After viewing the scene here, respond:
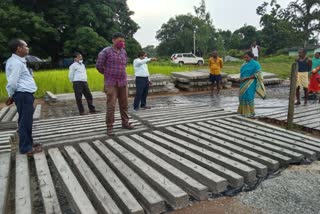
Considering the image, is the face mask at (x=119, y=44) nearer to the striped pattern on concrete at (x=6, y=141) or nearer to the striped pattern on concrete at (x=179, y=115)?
the striped pattern on concrete at (x=179, y=115)

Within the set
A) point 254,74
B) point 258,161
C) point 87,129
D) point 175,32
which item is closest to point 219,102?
point 254,74

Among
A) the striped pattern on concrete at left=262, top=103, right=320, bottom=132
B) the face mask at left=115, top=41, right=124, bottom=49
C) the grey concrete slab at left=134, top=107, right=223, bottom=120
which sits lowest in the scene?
the striped pattern on concrete at left=262, top=103, right=320, bottom=132

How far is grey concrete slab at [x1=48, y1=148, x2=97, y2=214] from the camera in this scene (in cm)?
282

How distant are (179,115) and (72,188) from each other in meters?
3.85

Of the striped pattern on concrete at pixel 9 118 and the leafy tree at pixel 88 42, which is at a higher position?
the leafy tree at pixel 88 42

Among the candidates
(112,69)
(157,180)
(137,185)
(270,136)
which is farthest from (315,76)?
(137,185)

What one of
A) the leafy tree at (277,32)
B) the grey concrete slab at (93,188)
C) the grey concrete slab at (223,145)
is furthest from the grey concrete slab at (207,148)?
the leafy tree at (277,32)

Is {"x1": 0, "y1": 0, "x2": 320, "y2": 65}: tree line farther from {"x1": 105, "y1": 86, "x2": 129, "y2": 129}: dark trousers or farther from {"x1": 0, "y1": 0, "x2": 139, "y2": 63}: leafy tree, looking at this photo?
{"x1": 105, "y1": 86, "x2": 129, "y2": 129}: dark trousers

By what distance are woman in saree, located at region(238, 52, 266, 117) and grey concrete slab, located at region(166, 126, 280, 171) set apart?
196 cm

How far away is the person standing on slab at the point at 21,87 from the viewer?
4.08m

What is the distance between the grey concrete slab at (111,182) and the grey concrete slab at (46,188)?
54cm

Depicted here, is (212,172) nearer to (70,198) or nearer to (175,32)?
(70,198)

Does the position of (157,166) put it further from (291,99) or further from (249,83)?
(249,83)

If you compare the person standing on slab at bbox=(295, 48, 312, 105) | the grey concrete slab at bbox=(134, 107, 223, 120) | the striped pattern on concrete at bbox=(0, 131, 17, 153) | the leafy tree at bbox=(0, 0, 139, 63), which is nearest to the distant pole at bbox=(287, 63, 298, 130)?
the grey concrete slab at bbox=(134, 107, 223, 120)
